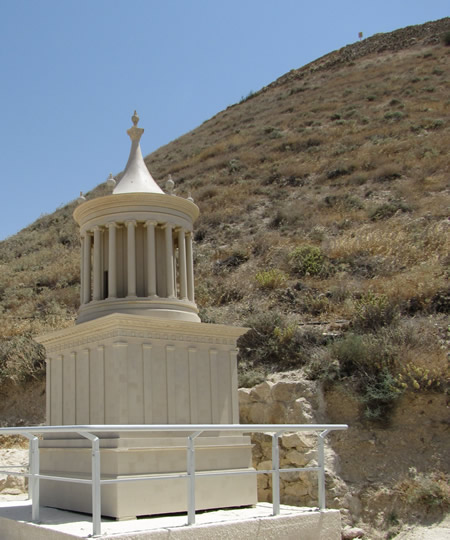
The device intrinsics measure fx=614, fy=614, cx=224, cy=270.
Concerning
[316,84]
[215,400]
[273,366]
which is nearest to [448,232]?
[273,366]

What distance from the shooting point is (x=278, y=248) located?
27.1 meters

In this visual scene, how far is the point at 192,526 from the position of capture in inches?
332

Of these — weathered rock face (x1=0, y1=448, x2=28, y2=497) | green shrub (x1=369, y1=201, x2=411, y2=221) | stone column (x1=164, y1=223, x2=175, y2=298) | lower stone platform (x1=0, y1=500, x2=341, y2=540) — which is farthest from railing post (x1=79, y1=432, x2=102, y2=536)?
green shrub (x1=369, y1=201, x2=411, y2=221)

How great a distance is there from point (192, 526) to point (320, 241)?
19.9 metres

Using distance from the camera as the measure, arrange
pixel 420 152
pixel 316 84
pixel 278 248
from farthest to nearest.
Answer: pixel 316 84
pixel 420 152
pixel 278 248

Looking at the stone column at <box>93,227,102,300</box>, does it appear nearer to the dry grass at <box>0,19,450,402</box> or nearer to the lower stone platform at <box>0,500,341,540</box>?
the lower stone platform at <box>0,500,341,540</box>

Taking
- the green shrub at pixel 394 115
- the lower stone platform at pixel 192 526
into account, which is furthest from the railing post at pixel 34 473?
the green shrub at pixel 394 115

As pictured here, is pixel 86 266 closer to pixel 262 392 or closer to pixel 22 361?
pixel 262 392

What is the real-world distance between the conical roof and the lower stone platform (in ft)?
20.9

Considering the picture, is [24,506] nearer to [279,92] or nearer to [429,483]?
[429,483]

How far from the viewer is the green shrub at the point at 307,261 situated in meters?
24.1

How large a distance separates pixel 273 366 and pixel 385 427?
405 cm

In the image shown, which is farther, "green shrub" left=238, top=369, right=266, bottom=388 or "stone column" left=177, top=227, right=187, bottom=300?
"green shrub" left=238, top=369, right=266, bottom=388

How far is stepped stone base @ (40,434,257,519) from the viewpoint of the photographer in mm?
10188
